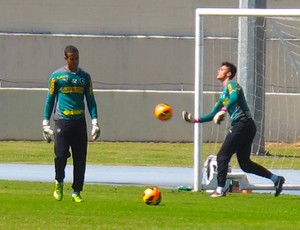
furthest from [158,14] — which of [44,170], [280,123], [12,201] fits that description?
[12,201]

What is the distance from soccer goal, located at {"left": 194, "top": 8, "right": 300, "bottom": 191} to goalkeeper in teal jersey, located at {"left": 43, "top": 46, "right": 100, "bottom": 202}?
7596mm

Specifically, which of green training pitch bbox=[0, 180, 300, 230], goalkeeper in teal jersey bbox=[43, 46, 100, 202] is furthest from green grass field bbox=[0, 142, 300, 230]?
goalkeeper in teal jersey bbox=[43, 46, 100, 202]

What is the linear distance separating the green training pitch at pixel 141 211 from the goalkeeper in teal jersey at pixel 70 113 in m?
0.44

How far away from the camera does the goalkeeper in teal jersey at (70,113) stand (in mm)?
14593

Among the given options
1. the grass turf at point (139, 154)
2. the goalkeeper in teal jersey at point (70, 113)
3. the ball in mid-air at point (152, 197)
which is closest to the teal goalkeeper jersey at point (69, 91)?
the goalkeeper in teal jersey at point (70, 113)

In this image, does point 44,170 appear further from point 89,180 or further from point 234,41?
point 234,41

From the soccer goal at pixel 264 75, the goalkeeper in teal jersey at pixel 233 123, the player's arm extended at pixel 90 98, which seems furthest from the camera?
the soccer goal at pixel 264 75

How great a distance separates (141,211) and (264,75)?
14.0 metres

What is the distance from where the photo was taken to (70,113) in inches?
575

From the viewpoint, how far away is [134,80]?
35562 mm

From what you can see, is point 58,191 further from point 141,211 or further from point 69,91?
point 141,211

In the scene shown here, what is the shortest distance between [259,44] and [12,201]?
13.0 metres

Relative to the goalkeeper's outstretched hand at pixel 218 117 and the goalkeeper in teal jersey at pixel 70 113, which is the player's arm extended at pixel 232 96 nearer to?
the goalkeeper's outstretched hand at pixel 218 117

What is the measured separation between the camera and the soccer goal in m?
24.8
